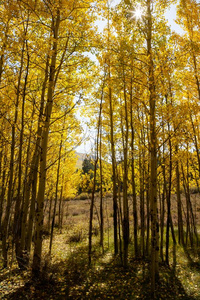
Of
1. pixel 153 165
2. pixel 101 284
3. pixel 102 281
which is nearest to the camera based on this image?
pixel 153 165

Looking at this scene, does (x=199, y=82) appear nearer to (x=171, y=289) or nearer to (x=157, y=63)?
(x=157, y=63)

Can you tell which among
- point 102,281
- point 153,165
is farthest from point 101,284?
point 153,165

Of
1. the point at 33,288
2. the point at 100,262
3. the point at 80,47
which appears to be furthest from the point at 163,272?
the point at 80,47

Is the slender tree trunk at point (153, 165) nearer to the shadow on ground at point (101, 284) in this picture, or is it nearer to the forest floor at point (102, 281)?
the shadow on ground at point (101, 284)

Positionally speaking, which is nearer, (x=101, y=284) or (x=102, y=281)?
(x=101, y=284)

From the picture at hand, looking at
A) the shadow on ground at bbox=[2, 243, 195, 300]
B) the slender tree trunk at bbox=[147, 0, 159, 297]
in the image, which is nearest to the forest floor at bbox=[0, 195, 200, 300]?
the shadow on ground at bbox=[2, 243, 195, 300]

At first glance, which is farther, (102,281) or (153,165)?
(102,281)

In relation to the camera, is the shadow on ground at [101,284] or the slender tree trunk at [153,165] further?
the shadow on ground at [101,284]

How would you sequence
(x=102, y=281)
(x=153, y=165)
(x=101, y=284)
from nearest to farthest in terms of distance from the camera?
(x=153, y=165) < (x=101, y=284) < (x=102, y=281)

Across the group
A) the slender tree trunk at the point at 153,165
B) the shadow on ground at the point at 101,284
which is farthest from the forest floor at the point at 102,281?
the slender tree trunk at the point at 153,165

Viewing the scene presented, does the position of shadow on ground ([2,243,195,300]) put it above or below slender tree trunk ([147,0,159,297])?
below

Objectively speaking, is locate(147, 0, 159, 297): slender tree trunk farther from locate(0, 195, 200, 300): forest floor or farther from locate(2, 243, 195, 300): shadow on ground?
locate(0, 195, 200, 300): forest floor

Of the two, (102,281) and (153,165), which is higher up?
(153,165)

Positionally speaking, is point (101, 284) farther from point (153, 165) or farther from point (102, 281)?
point (153, 165)
